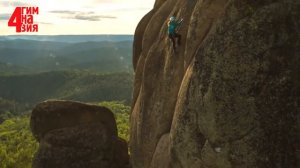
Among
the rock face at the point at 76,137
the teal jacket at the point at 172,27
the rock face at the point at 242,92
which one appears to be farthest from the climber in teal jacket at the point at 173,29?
the rock face at the point at 76,137

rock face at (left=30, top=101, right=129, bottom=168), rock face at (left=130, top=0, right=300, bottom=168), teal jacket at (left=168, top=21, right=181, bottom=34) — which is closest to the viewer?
rock face at (left=130, top=0, right=300, bottom=168)

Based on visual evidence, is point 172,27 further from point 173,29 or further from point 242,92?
point 242,92

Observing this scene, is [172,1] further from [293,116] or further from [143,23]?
[293,116]

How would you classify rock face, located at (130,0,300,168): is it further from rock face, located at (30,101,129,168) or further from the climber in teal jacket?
rock face, located at (30,101,129,168)

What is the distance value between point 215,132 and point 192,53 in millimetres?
6671

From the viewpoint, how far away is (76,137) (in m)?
40.6

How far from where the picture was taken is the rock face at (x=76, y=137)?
40.2m

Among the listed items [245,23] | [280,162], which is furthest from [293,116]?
[245,23]

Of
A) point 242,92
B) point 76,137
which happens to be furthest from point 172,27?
point 76,137

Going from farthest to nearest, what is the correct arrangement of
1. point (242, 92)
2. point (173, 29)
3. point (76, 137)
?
point (76, 137) < point (173, 29) < point (242, 92)

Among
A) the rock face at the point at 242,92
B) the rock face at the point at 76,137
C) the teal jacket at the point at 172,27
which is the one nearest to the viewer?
the rock face at the point at 242,92

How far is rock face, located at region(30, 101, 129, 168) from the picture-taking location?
132ft

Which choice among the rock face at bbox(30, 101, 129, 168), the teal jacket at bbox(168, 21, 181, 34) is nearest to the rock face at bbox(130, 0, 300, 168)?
the teal jacket at bbox(168, 21, 181, 34)

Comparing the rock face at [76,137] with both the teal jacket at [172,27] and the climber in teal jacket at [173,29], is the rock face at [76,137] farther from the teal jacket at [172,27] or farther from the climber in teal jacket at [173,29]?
the teal jacket at [172,27]
